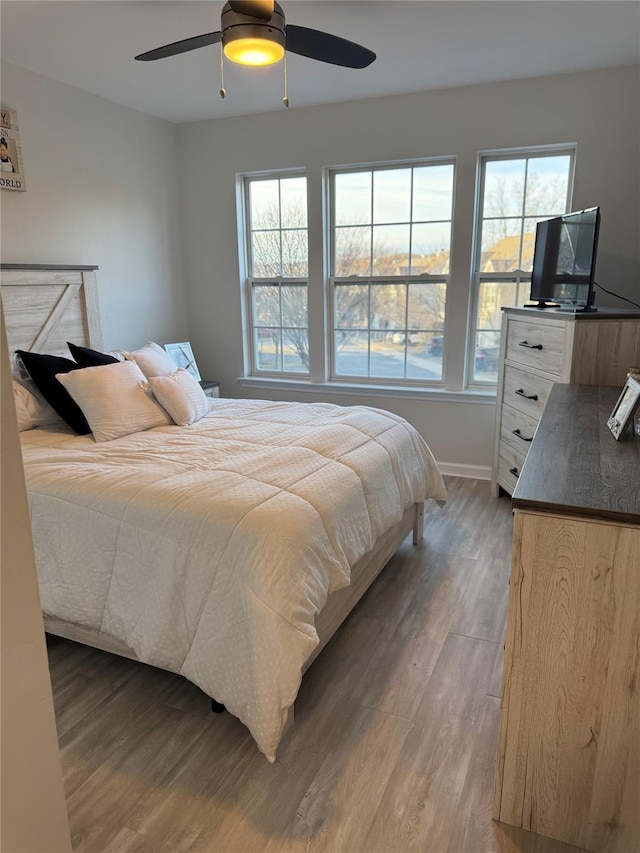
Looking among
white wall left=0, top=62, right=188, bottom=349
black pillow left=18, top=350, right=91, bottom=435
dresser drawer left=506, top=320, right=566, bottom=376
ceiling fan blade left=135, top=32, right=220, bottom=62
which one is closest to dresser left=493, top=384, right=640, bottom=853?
dresser drawer left=506, top=320, right=566, bottom=376

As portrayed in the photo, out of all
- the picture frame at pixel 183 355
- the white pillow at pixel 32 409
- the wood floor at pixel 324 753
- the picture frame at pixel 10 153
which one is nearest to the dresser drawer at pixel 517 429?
the wood floor at pixel 324 753

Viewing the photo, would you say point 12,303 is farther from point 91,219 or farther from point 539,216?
point 539,216

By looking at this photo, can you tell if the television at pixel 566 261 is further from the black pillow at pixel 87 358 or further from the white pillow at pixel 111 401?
the black pillow at pixel 87 358

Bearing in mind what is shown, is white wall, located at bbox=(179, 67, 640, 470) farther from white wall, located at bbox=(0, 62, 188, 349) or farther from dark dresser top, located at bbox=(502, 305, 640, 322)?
dark dresser top, located at bbox=(502, 305, 640, 322)

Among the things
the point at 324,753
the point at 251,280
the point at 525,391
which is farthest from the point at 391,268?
the point at 324,753

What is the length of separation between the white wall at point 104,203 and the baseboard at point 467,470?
2517 mm

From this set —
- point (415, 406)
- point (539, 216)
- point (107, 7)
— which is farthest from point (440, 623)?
point (107, 7)

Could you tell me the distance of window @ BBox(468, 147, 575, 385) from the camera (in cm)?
382

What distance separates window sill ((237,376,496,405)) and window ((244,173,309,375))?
13cm

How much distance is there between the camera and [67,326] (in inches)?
143

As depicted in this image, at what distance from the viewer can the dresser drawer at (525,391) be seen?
3.27 metres

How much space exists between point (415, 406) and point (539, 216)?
1.58m

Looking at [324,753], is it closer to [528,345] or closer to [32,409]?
[32,409]

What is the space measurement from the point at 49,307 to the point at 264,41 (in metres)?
2.19
